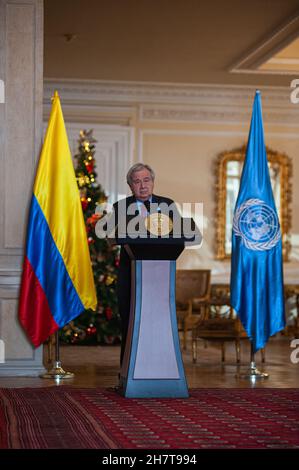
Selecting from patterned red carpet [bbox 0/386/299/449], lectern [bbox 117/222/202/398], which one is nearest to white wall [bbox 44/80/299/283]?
patterned red carpet [bbox 0/386/299/449]

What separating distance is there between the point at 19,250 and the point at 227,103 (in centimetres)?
636

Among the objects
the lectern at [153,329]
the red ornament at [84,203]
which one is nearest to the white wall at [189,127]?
the red ornament at [84,203]

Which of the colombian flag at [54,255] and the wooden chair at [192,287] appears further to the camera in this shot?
the wooden chair at [192,287]

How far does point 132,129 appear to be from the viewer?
12.7 m

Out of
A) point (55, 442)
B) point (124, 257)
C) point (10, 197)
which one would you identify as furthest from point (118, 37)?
point (55, 442)

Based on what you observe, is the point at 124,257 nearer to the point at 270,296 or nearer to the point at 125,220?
the point at 125,220

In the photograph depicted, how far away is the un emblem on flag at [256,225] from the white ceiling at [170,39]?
2.31m

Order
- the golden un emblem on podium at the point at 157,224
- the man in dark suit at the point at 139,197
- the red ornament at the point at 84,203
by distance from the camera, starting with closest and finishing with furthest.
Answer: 1. the golden un emblem on podium at the point at 157,224
2. the man in dark suit at the point at 139,197
3. the red ornament at the point at 84,203

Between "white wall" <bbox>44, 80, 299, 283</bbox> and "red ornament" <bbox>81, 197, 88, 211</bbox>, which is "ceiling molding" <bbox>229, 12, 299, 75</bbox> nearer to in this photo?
"white wall" <bbox>44, 80, 299, 283</bbox>

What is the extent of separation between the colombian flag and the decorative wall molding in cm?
520

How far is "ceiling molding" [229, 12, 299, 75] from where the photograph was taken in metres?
9.73

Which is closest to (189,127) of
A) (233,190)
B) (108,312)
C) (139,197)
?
(233,190)

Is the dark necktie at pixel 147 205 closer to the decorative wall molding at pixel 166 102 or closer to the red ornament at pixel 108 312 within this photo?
the red ornament at pixel 108 312

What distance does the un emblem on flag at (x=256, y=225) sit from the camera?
26.0 ft
